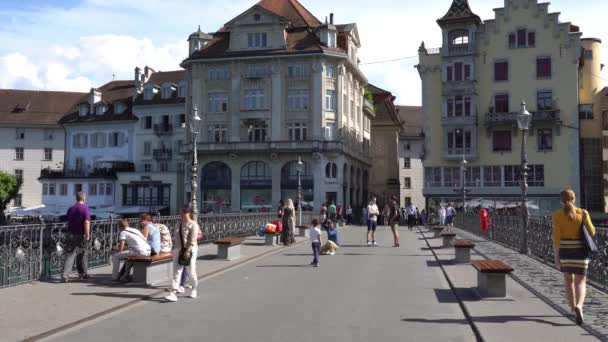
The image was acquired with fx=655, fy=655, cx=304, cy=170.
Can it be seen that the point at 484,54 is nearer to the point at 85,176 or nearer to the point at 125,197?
the point at 125,197

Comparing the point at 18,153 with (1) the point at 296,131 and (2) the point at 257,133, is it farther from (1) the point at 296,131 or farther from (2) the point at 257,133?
(1) the point at 296,131

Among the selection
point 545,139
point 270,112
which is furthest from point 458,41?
point 270,112

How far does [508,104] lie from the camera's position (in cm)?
5959

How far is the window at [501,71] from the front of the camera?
196 ft

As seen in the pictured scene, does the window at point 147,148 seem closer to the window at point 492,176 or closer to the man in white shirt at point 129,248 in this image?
the window at point 492,176

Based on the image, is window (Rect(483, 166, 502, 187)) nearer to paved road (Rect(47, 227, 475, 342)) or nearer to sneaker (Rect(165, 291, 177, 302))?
paved road (Rect(47, 227, 475, 342))

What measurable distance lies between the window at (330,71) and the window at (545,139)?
19.7 metres

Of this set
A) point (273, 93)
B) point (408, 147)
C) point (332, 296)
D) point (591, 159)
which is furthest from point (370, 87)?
point (332, 296)

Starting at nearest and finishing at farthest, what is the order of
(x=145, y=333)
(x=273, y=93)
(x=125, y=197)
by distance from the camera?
(x=145, y=333) < (x=273, y=93) < (x=125, y=197)

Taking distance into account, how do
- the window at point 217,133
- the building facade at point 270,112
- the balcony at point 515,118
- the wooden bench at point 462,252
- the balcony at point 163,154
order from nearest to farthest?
the wooden bench at point 462,252, the balcony at point 515,118, the building facade at point 270,112, the window at point 217,133, the balcony at point 163,154

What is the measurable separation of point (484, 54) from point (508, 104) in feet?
16.7

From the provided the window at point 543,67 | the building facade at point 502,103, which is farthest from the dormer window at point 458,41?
the window at point 543,67

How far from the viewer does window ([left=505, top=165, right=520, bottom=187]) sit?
58812 mm

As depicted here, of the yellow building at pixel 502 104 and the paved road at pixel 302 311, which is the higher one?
the yellow building at pixel 502 104
